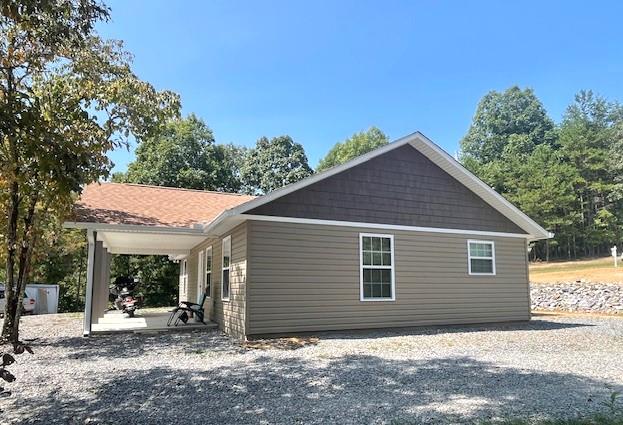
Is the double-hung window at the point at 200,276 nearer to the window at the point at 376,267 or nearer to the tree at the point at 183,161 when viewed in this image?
the window at the point at 376,267

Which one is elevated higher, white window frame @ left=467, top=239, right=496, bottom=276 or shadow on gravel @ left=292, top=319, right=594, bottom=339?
white window frame @ left=467, top=239, right=496, bottom=276

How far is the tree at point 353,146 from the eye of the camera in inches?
1722

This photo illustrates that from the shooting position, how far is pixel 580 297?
59.8ft

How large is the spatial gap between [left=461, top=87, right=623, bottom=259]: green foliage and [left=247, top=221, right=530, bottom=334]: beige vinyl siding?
1126 inches

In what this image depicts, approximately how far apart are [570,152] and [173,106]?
135 ft

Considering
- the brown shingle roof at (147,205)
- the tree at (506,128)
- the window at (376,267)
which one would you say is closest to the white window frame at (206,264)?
the brown shingle roof at (147,205)

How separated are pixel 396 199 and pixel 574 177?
34189 millimetres

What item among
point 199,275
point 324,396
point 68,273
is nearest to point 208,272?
point 199,275

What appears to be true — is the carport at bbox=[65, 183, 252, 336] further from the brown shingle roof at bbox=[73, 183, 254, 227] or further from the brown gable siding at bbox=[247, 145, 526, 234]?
the brown gable siding at bbox=[247, 145, 526, 234]

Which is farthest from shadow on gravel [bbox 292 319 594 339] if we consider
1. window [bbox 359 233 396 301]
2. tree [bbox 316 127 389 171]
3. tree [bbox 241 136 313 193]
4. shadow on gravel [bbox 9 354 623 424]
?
tree [bbox 316 127 389 171]

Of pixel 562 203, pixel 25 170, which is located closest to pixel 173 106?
pixel 25 170

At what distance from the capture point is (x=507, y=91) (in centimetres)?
5606

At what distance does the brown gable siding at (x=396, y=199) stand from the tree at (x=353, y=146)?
31.9 metres

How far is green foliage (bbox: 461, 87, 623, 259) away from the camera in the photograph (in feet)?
123
